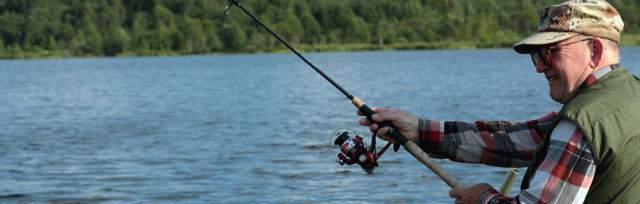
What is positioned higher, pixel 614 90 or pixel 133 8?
pixel 614 90

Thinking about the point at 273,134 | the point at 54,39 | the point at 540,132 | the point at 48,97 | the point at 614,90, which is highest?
the point at 614,90

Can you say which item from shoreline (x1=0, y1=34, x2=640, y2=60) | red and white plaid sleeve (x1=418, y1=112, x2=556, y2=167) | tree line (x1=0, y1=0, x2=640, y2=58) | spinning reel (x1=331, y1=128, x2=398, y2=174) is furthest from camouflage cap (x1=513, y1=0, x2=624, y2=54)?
tree line (x1=0, y1=0, x2=640, y2=58)

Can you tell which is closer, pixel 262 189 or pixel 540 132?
pixel 540 132

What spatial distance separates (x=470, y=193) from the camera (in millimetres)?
3932

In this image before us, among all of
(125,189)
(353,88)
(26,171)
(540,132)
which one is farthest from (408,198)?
(353,88)

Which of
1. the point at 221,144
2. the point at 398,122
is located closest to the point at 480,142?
the point at 398,122

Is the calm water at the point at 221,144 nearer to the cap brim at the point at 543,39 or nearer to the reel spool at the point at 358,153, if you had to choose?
the reel spool at the point at 358,153

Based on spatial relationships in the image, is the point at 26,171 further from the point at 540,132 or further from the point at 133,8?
the point at 133,8

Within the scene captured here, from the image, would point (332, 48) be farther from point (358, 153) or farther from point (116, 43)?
point (358, 153)

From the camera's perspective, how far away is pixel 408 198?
43.5 feet

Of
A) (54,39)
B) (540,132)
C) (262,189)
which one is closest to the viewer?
(540,132)

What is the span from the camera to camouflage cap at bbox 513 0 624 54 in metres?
3.58

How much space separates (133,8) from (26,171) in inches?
5774

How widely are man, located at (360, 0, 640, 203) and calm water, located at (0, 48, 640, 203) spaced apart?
9.17 meters
